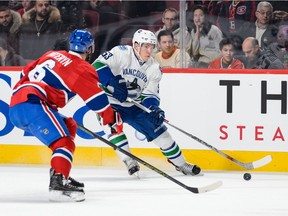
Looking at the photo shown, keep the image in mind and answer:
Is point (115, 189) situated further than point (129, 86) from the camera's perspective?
No

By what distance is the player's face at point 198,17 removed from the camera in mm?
7324

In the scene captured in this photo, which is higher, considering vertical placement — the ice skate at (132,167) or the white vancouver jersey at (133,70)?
the white vancouver jersey at (133,70)

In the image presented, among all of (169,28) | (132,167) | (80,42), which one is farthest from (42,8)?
(80,42)

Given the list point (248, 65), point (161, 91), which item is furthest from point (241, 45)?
point (161, 91)

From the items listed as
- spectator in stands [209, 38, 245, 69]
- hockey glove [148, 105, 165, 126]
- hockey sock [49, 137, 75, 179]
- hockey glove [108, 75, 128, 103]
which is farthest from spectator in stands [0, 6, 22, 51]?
hockey sock [49, 137, 75, 179]

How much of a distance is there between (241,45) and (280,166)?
0.98 metres

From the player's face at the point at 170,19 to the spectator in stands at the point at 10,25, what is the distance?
1221mm

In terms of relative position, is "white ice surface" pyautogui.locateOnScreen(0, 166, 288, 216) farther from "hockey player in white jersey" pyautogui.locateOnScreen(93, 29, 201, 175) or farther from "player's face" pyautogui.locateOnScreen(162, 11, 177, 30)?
"player's face" pyautogui.locateOnScreen(162, 11, 177, 30)

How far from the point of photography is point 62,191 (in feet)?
17.8

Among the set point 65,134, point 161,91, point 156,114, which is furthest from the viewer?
point 161,91

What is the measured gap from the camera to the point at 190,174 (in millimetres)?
7051

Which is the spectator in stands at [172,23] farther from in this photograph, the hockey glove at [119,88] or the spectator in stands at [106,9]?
the hockey glove at [119,88]

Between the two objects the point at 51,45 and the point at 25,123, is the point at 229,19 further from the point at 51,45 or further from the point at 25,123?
the point at 25,123

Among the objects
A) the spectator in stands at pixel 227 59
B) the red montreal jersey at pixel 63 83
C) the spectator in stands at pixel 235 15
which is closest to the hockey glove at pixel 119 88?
the spectator in stands at pixel 227 59
